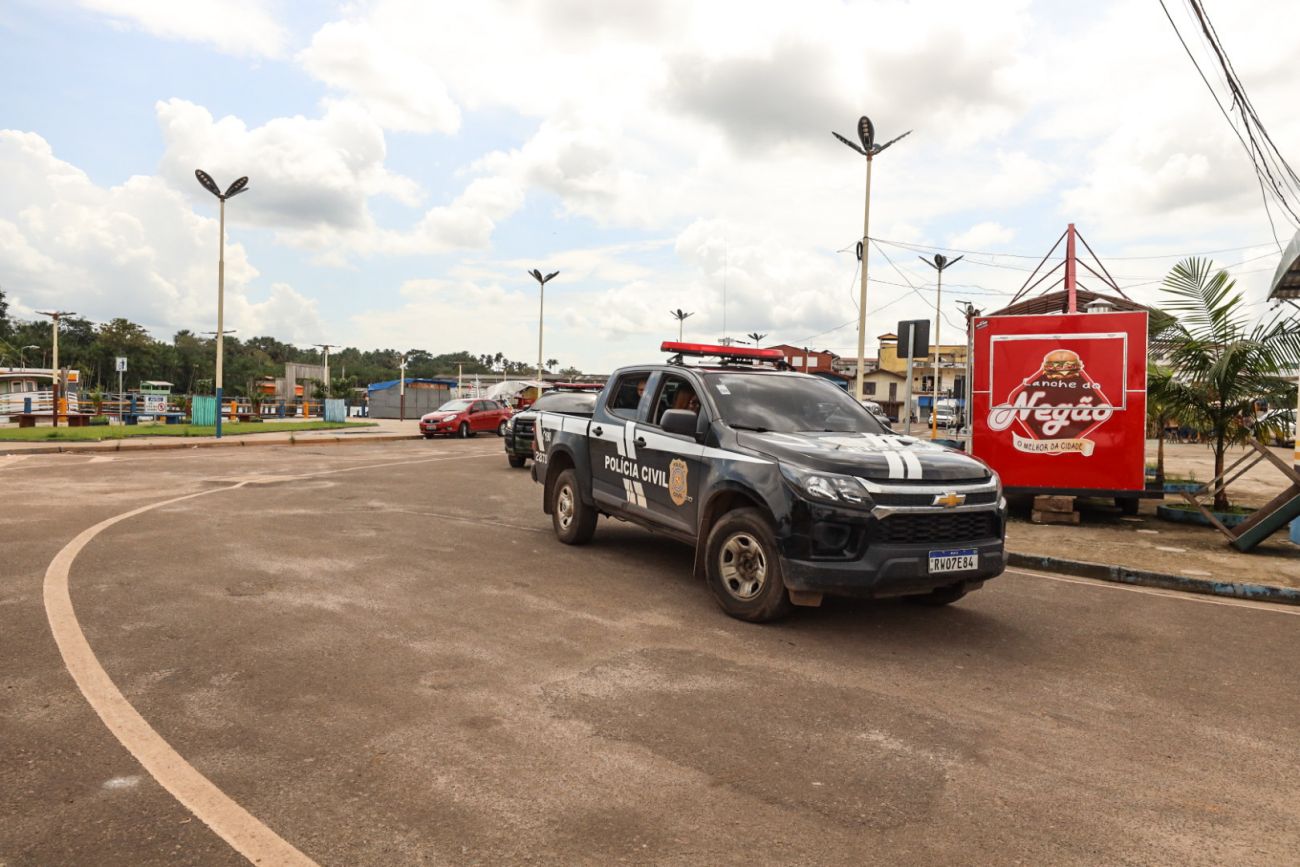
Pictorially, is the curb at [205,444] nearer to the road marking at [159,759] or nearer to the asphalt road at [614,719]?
the asphalt road at [614,719]

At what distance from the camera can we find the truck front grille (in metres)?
5.14

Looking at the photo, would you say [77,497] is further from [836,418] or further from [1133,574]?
[1133,574]

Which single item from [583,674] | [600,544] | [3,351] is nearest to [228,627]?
[583,674]

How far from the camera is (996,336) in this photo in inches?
420

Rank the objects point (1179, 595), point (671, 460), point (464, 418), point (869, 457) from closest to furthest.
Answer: point (869, 457) < point (671, 460) < point (1179, 595) < point (464, 418)

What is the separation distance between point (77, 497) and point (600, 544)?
23.8 ft

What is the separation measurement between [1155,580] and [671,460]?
4395 millimetres

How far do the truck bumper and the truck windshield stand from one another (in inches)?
51.7

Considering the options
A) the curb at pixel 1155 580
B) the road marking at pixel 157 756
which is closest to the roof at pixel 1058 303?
the curb at pixel 1155 580

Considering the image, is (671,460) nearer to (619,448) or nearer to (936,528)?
(619,448)

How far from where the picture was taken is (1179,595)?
702 centimetres

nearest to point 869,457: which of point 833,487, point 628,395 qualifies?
point 833,487

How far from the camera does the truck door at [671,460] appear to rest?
6352 mm

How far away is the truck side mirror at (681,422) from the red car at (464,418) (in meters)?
23.4
